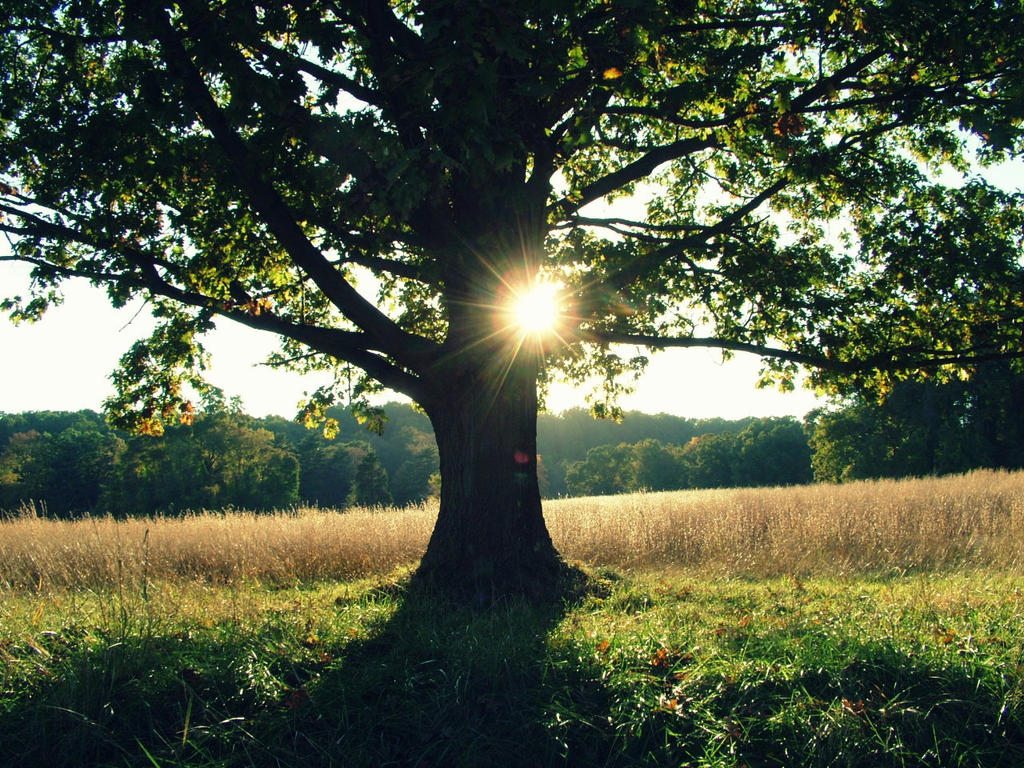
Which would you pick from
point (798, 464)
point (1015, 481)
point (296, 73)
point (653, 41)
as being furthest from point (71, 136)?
point (798, 464)

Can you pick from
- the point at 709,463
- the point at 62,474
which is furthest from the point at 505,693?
the point at 709,463

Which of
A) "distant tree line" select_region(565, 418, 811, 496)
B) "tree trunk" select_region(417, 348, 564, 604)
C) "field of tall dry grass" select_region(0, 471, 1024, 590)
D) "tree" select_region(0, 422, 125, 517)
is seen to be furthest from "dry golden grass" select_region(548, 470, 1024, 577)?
"tree" select_region(0, 422, 125, 517)

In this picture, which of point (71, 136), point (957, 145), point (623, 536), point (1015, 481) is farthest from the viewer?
point (1015, 481)

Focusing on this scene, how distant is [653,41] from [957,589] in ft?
20.3

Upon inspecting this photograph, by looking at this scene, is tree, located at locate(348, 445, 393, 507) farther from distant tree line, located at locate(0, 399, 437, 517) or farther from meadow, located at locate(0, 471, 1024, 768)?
meadow, located at locate(0, 471, 1024, 768)

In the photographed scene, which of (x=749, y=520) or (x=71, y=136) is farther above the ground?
(x=71, y=136)

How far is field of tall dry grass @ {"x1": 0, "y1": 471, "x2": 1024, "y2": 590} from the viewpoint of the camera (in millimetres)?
9203

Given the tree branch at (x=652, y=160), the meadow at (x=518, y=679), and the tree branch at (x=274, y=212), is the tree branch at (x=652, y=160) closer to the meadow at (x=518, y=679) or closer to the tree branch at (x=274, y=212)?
the tree branch at (x=274, y=212)

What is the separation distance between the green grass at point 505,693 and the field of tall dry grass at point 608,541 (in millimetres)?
5003

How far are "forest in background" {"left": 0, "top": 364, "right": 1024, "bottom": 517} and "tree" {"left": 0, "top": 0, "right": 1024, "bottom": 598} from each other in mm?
9172

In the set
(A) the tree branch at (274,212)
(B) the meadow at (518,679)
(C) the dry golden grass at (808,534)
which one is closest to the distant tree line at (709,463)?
(C) the dry golden grass at (808,534)

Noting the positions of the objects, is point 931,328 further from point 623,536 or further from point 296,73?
point 296,73

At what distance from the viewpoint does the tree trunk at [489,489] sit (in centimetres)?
629

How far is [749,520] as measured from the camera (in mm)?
11102
